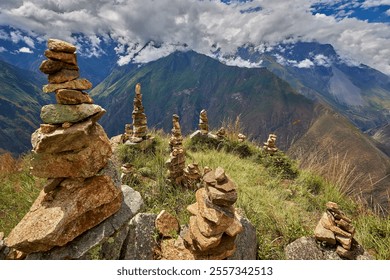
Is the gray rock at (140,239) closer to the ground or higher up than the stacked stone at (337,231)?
higher up

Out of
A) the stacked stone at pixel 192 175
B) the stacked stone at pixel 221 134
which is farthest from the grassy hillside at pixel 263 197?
the stacked stone at pixel 221 134

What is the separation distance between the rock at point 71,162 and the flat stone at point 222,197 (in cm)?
310

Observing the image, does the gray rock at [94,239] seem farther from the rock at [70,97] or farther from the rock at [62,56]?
the rock at [62,56]

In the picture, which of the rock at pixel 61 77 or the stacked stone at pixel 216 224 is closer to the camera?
the stacked stone at pixel 216 224

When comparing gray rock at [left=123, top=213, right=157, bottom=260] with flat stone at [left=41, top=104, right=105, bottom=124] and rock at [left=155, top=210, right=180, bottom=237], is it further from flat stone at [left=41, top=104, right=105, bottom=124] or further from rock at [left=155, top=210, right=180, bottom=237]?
flat stone at [left=41, top=104, right=105, bottom=124]

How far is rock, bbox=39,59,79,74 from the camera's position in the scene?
6.29 m

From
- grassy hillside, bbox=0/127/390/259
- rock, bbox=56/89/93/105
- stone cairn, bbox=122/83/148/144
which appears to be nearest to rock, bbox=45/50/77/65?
rock, bbox=56/89/93/105

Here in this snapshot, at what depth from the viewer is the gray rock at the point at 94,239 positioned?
5781 mm

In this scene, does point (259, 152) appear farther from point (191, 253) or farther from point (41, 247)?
point (41, 247)

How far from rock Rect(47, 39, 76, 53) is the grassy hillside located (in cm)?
532

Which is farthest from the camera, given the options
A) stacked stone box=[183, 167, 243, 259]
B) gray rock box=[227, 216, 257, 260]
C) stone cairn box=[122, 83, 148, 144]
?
stone cairn box=[122, 83, 148, 144]

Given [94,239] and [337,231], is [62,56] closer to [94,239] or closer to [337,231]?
[94,239]

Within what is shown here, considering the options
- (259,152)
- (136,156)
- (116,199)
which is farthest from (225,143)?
(116,199)

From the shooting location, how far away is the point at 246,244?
6.50m
